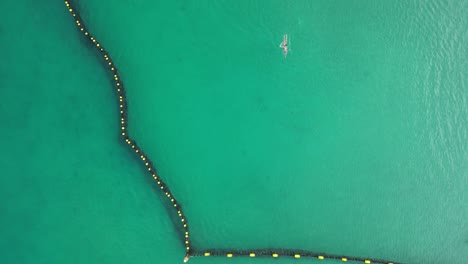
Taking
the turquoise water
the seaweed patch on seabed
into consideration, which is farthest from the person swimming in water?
the seaweed patch on seabed

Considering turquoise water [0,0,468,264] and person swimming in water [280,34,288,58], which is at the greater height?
person swimming in water [280,34,288,58]

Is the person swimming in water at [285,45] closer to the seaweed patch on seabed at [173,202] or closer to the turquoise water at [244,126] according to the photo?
the turquoise water at [244,126]

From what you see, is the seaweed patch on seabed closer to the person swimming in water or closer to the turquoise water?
the turquoise water

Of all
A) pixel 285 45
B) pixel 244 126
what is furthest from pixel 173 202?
pixel 285 45

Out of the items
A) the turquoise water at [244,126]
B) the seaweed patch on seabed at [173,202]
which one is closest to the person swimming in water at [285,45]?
the turquoise water at [244,126]

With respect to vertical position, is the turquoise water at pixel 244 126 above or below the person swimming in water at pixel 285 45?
below

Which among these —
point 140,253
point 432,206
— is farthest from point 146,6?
point 432,206
